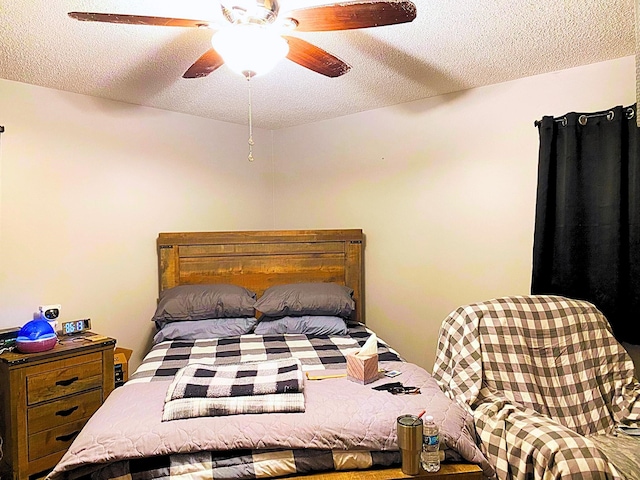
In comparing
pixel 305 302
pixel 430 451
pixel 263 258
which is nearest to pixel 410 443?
pixel 430 451

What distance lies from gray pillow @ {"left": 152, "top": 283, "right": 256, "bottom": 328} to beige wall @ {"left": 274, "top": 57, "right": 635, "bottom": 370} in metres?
1.08

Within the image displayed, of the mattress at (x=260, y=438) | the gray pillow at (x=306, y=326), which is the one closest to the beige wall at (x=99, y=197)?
the gray pillow at (x=306, y=326)

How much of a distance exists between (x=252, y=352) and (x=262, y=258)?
1063 mm

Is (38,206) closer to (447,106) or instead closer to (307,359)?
(307,359)

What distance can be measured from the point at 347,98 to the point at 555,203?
1.56 metres

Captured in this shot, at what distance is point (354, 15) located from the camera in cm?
161

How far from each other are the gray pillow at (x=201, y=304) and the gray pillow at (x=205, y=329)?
0.15ft

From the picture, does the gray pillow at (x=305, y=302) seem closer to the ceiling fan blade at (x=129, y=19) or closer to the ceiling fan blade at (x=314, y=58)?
the ceiling fan blade at (x=314, y=58)

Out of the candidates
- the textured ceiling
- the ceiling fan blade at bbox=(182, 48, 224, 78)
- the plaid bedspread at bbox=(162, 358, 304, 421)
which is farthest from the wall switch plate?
the ceiling fan blade at bbox=(182, 48, 224, 78)

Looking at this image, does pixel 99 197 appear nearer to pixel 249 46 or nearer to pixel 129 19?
pixel 129 19

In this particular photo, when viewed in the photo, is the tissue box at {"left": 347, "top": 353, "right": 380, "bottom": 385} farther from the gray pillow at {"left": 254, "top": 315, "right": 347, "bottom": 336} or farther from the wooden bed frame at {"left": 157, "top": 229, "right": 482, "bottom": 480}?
the wooden bed frame at {"left": 157, "top": 229, "right": 482, "bottom": 480}

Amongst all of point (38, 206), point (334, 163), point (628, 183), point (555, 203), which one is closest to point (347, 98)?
point (334, 163)

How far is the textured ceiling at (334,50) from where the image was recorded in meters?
1.98

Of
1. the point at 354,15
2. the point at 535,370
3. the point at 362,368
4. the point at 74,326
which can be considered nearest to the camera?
the point at 354,15
